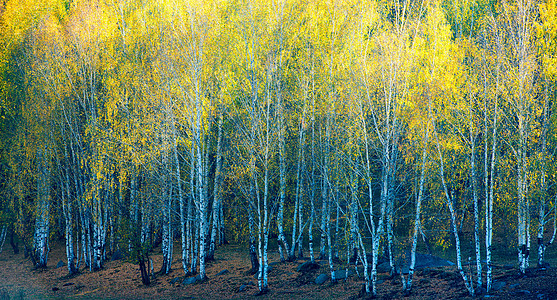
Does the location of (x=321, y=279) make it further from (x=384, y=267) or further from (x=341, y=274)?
(x=384, y=267)

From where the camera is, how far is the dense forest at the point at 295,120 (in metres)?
12.7

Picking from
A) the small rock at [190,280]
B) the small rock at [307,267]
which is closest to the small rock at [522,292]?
the small rock at [307,267]

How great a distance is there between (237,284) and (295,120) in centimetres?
689

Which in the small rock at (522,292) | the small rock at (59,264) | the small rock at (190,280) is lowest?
the small rock at (59,264)

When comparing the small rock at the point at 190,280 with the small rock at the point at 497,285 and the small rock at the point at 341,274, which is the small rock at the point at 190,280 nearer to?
the small rock at the point at 341,274

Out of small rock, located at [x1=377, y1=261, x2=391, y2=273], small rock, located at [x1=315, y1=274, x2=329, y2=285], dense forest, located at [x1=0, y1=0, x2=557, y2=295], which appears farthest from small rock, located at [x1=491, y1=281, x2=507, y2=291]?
small rock, located at [x1=315, y1=274, x2=329, y2=285]

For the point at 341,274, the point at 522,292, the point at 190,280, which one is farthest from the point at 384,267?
the point at 190,280

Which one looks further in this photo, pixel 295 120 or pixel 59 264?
pixel 59 264

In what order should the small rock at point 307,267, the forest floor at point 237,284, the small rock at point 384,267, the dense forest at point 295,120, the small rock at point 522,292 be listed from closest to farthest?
1. the small rock at point 522,292
2. the forest floor at point 237,284
3. the dense forest at point 295,120
4. the small rock at point 384,267
5. the small rock at point 307,267

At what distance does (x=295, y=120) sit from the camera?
1794cm

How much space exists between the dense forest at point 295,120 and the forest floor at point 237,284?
0.56 metres

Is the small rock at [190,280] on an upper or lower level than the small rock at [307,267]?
lower

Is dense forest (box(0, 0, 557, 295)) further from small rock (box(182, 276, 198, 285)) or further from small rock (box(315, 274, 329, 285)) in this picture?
small rock (box(315, 274, 329, 285))

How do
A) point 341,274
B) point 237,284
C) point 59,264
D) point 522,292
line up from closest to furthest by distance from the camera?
point 522,292 → point 341,274 → point 237,284 → point 59,264
